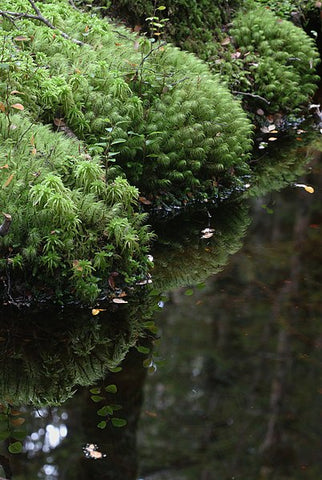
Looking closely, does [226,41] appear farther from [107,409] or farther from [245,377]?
[107,409]

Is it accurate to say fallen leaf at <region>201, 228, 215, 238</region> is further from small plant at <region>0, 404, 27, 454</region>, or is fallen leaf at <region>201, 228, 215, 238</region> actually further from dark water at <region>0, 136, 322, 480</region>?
small plant at <region>0, 404, 27, 454</region>

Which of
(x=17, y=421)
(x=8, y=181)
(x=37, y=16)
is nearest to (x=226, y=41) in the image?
(x=37, y=16)

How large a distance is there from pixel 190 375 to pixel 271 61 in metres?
6.97

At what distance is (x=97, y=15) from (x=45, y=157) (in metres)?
3.92

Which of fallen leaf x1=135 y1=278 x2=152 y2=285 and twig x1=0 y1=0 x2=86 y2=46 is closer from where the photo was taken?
fallen leaf x1=135 y1=278 x2=152 y2=285

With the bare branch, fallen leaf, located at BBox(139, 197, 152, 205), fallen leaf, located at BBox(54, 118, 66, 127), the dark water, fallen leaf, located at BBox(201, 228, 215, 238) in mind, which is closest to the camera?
the dark water

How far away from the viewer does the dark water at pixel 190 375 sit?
12.2 feet

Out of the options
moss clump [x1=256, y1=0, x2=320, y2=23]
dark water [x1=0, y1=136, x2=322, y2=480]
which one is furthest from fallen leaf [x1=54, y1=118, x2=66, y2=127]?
moss clump [x1=256, y1=0, x2=320, y2=23]

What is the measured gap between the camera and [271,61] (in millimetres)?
10016

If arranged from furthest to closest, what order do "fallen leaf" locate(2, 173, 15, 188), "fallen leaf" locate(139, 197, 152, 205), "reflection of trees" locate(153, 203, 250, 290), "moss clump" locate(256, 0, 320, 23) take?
1. "moss clump" locate(256, 0, 320, 23)
2. "fallen leaf" locate(139, 197, 152, 205)
3. "reflection of trees" locate(153, 203, 250, 290)
4. "fallen leaf" locate(2, 173, 15, 188)

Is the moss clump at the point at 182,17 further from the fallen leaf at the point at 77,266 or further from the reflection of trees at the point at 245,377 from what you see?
the fallen leaf at the point at 77,266

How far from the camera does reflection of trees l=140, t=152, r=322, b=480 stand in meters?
3.73

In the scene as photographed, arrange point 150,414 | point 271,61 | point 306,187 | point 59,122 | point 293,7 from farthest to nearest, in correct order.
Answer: point 293,7
point 271,61
point 306,187
point 59,122
point 150,414

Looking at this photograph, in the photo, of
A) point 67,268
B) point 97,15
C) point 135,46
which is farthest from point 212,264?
point 97,15
